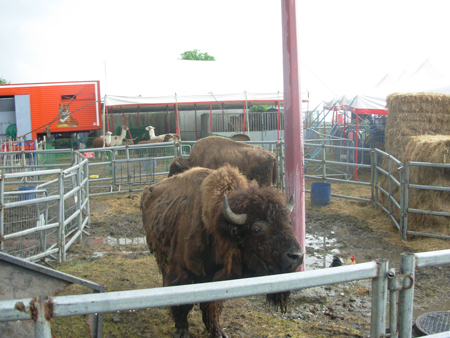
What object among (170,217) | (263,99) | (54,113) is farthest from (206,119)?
(170,217)

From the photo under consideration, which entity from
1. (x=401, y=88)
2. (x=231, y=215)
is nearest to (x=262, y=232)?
(x=231, y=215)

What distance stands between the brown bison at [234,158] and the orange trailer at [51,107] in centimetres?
1700

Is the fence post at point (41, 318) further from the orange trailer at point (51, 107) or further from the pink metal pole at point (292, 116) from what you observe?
the orange trailer at point (51, 107)

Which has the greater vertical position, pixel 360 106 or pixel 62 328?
pixel 360 106

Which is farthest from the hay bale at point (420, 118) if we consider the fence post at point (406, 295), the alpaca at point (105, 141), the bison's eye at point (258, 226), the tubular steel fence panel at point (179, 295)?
the alpaca at point (105, 141)

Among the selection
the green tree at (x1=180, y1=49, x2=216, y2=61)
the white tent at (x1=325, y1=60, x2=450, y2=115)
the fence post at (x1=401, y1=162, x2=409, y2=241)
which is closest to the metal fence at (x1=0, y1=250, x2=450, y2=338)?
the fence post at (x1=401, y1=162, x2=409, y2=241)

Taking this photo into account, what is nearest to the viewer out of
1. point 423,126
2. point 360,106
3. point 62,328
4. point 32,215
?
point 62,328

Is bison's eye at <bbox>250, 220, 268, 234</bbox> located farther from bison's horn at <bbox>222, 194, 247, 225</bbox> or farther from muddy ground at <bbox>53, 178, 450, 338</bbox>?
muddy ground at <bbox>53, 178, 450, 338</bbox>

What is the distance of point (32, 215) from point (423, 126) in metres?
10.3

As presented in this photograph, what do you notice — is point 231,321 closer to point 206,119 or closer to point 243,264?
point 243,264

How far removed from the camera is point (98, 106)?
2470 centimetres

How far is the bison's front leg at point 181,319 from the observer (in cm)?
373

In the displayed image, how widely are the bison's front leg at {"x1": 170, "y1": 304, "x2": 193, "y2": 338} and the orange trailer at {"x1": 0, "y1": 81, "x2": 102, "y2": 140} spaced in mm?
22403

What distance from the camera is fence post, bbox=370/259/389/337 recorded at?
179 centimetres
